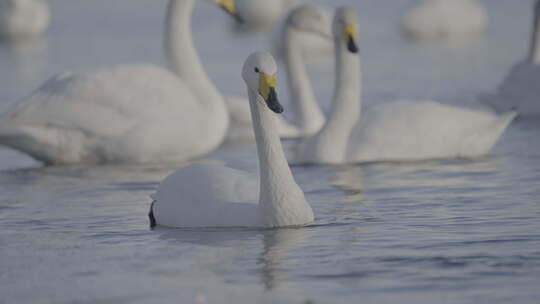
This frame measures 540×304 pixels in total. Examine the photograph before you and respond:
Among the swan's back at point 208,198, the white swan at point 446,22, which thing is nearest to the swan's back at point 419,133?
the swan's back at point 208,198

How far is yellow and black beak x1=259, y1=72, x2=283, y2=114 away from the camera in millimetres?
8161

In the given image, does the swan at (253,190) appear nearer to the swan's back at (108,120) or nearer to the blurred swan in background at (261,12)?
the swan's back at (108,120)

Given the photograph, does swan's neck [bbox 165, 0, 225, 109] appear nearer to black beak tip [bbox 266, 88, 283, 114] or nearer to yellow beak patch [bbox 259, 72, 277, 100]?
yellow beak patch [bbox 259, 72, 277, 100]

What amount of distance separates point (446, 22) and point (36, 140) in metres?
15.9

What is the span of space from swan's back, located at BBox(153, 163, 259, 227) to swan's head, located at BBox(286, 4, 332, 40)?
21.3 feet

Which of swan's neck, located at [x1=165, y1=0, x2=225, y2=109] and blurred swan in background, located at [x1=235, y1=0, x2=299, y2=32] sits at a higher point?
blurred swan in background, located at [x1=235, y1=0, x2=299, y2=32]

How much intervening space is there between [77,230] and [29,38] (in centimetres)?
2056

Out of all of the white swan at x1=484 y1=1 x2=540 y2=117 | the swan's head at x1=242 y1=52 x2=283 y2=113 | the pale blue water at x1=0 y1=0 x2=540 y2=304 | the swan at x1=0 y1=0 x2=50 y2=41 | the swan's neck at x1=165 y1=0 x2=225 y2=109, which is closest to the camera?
the pale blue water at x1=0 y1=0 x2=540 y2=304

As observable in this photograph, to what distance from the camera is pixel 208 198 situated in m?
8.63

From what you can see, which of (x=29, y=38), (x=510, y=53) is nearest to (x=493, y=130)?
(x=510, y=53)

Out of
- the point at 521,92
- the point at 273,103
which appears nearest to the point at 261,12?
the point at 521,92

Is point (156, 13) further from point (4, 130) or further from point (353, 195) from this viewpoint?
point (353, 195)

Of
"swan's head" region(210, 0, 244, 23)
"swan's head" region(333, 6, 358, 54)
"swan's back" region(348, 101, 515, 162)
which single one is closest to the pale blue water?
"swan's back" region(348, 101, 515, 162)

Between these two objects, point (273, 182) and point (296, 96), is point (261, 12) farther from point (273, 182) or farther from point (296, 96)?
point (273, 182)
